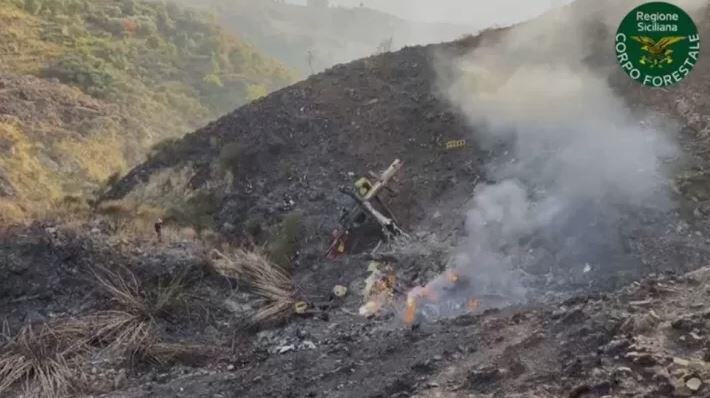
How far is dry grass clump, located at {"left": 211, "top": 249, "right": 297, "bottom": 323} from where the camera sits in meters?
7.76

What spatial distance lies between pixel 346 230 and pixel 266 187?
2.66 metres

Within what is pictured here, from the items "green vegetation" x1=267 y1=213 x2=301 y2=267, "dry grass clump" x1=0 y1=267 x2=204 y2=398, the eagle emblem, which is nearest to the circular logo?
the eagle emblem

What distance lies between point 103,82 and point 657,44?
1012 inches

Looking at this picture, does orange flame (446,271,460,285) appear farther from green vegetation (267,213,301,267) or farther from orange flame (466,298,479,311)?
green vegetation (267,213,301,267)

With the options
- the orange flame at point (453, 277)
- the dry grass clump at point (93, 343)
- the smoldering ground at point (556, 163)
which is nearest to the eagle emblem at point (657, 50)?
the smoldering ground at point (556, 163)

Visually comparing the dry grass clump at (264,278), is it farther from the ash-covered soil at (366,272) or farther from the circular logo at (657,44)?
the circular logo at (657,44)

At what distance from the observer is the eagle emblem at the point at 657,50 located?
8.41 metres

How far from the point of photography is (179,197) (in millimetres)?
12133

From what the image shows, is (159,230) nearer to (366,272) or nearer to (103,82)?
(366,272)

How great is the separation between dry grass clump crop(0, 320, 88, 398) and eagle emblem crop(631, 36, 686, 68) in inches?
296

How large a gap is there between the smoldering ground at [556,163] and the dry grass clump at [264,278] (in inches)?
71.2

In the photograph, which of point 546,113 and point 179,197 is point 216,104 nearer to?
point 179,197

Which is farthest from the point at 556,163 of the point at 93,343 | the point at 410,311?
the point at 93,343

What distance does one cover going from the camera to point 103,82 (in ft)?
96.0
